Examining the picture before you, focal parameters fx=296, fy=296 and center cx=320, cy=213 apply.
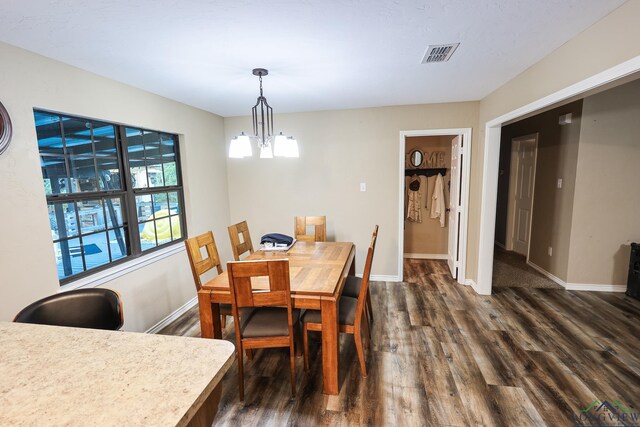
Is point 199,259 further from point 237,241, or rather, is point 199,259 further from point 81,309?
point 81,309

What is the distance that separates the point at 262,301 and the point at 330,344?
1.78 feet

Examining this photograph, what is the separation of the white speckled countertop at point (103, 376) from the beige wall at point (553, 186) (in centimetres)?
429

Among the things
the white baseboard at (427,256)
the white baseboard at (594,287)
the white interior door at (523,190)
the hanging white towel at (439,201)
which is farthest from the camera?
the white baseboard at (427,256)

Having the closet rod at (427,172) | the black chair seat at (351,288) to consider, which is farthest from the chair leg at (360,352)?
the closet rod at (427,172)

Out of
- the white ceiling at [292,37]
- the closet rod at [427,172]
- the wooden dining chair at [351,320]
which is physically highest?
the white ceiling at [292,37]

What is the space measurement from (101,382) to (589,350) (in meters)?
3.26

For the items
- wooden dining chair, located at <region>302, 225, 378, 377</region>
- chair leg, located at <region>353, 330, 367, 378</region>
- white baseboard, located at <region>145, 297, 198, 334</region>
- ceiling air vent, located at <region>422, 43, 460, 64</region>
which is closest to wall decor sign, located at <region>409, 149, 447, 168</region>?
ceiling air vent, located at <region>422, 43, 460, 64</region>

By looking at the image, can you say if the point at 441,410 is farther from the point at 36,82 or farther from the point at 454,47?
the point at 36,82

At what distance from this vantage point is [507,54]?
214 centimetres

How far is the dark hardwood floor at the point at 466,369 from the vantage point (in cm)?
184

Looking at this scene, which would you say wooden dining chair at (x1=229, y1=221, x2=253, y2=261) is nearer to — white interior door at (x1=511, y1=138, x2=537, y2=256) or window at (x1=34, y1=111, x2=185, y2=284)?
window at (x1=34, y1=111, x2=185, y2=284)

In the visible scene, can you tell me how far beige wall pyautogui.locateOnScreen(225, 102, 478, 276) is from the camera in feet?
12.4

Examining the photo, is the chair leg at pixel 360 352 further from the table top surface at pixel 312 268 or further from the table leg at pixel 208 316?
the table leg at pixel 208 316

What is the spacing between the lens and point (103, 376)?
35.7 inches
